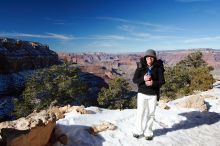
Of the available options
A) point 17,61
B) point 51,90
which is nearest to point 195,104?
point 51,90

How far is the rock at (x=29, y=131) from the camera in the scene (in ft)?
25.3

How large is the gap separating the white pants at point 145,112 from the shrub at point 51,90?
116 ft

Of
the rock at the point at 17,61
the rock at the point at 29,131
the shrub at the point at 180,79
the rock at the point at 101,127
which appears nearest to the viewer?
the rock at the point at 29,131

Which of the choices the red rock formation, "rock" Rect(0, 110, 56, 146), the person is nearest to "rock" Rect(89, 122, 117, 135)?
the person

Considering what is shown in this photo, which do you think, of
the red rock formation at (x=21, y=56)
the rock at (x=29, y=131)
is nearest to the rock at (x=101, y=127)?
the rock at (x=29, y=131)

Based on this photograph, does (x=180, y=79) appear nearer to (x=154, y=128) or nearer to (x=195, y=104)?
(x=195, y=104)

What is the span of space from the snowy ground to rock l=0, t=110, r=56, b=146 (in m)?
0.69

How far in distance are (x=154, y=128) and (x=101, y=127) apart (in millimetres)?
2228

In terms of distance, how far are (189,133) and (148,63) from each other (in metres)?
3.59

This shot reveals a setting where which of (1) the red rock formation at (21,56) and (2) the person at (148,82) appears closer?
(2) the person at (148,82)

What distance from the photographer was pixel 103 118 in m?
12.2

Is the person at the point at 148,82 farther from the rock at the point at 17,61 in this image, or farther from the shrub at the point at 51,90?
the rock at the point at 17,61

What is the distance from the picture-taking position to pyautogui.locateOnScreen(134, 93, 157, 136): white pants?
9.70m

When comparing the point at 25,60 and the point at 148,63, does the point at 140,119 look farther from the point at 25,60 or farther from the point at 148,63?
the point at 25,60
